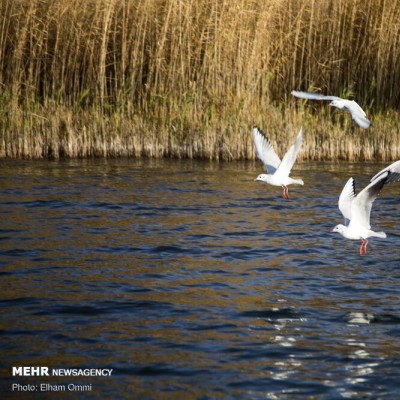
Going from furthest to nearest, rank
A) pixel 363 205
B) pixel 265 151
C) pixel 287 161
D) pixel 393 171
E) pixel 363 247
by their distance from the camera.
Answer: pixel 265 151 < pixel 287 161 < pixel 363 247 < pixel 363 205 < pixel 393 171

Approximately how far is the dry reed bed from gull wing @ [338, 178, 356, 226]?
5487 mm

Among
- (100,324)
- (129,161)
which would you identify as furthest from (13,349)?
(129,161)

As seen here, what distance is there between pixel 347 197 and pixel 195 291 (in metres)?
1.96

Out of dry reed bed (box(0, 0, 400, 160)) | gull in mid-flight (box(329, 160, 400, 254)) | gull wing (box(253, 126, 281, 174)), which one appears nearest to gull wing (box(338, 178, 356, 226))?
gull in mid-flight (box(329, 160, 400, 254))

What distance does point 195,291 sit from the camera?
791cm

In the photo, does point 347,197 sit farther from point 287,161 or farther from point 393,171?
point 287,161

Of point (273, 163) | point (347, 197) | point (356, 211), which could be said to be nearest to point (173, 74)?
point (273, 163)

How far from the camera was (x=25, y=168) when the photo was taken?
13828 mm

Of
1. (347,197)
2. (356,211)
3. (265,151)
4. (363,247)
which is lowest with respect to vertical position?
(363,247)

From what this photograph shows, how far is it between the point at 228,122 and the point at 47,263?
6.40 m

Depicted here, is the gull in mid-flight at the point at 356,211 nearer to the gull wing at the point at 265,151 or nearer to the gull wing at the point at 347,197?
the gull wing at the point at 347,197

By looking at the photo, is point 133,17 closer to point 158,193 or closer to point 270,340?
point 158,193

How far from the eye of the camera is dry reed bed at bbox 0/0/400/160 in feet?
48.5

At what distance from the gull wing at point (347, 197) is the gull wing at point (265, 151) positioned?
2093 mm
